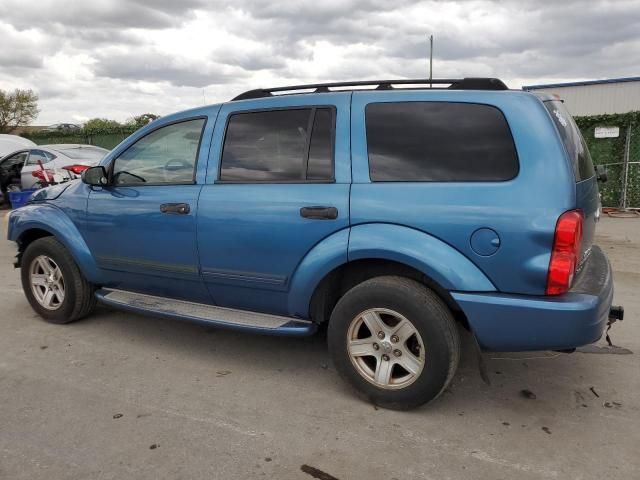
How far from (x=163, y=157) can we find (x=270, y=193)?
108 centimetres

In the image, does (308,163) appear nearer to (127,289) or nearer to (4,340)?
(127,289)

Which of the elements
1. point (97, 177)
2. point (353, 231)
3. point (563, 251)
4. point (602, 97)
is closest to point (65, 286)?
point (97, 177)

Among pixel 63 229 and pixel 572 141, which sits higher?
pixel 572 141

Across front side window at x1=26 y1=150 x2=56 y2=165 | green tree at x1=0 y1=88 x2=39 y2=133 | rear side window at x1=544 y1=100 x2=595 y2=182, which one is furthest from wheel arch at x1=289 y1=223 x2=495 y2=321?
green tree at x1=0 y1=88 x2=39 y2=133

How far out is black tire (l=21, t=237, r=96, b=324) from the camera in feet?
14.3

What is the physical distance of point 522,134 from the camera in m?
2.79

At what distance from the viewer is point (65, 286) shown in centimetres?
439

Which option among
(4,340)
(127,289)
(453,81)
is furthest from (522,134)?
(4,340)

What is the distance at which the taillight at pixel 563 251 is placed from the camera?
264 cm

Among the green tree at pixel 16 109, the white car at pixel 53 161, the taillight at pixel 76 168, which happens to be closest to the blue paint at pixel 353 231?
the taillight at pixel 76 168

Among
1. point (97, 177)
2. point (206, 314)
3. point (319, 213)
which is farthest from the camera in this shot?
point (97, 177)

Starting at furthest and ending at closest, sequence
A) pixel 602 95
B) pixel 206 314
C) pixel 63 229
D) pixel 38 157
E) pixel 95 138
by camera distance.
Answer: pixel 602 95, pixel 95 138, pixel 38 157, pixel 63 229, pixel 206 314

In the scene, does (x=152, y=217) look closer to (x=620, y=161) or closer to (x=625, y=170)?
(x=625, y=170)

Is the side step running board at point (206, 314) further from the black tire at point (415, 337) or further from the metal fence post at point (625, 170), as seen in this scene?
the metal fence post at point (625, 170)
